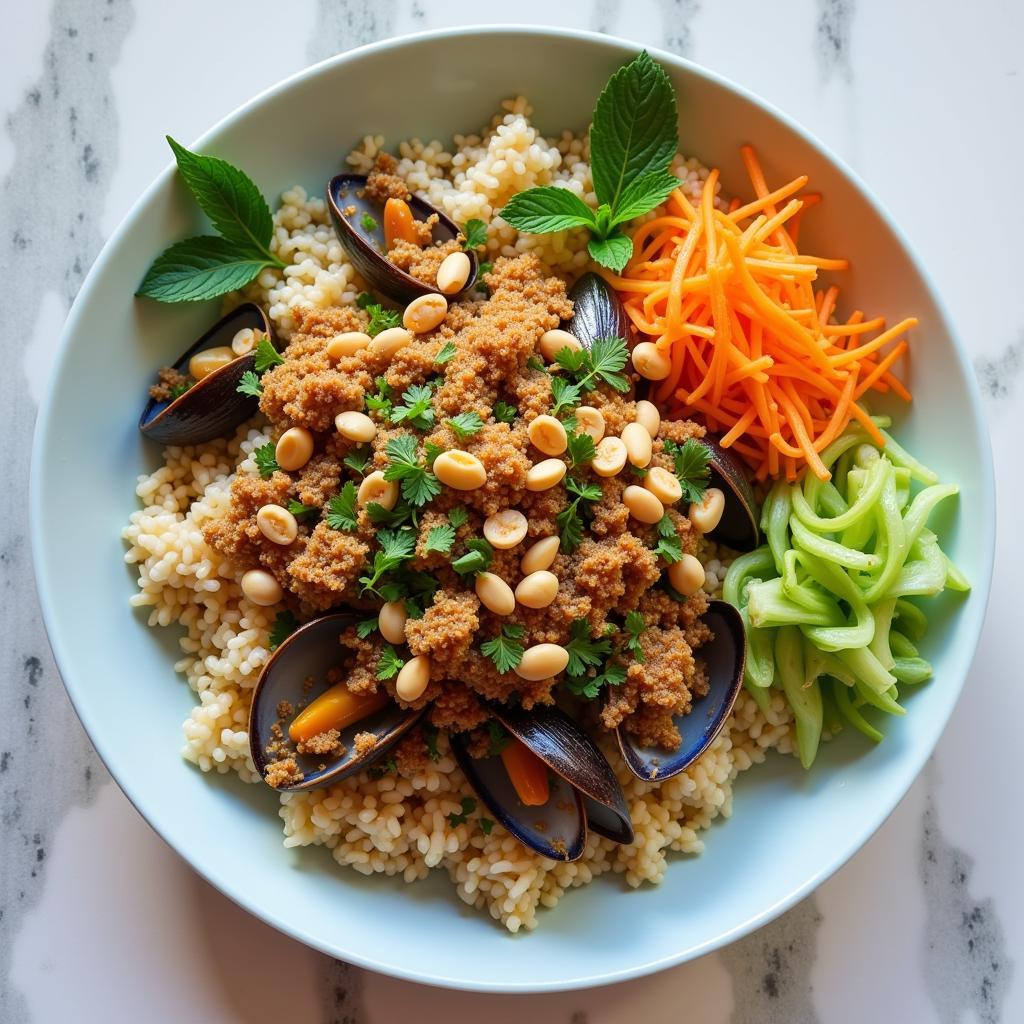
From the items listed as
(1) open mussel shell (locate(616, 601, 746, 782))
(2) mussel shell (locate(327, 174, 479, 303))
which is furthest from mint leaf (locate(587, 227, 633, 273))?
(1) open mussel shell (locate(616, 601, 746, 782))

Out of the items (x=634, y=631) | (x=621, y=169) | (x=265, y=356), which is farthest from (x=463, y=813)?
(x=621, y=169)

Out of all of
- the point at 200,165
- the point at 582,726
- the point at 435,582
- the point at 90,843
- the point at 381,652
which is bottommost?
the point at 90,843

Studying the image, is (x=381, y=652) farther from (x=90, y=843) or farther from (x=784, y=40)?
(x=784, y=40)

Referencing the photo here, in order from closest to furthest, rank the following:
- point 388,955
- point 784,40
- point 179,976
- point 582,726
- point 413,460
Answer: point 413,460, point 388,955, point 582,726, point 179,976, point 784,40

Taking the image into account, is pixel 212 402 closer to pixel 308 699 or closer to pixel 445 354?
pixel 445 354

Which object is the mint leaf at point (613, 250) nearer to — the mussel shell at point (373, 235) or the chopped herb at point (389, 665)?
the mussel shell at point (373, 235)

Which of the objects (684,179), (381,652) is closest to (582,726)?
(381,652)
